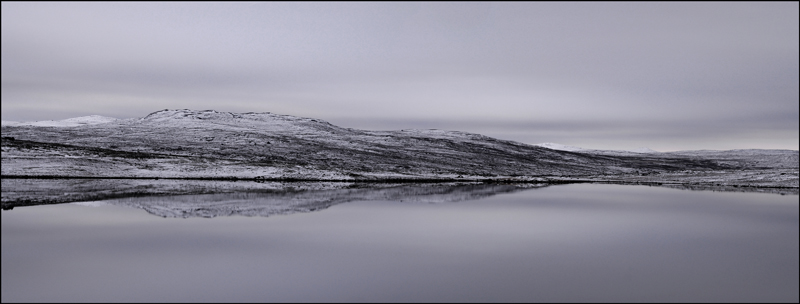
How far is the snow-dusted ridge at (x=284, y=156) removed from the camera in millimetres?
60625

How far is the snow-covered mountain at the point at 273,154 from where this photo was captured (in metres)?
60.7

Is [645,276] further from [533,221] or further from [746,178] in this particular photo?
[746,178]

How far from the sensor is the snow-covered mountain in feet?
199

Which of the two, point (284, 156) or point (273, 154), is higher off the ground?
point (273, 154)

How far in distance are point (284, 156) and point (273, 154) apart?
8.70 feet

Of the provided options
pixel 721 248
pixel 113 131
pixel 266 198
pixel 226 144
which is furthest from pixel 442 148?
pixel 721 248

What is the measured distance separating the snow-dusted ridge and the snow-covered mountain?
16 centimetres

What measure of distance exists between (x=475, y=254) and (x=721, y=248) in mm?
7569

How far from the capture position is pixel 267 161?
260 ft

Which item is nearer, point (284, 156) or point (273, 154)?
point (284, 156)

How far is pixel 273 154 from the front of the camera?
9094 cm

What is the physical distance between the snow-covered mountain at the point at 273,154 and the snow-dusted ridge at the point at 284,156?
16cm

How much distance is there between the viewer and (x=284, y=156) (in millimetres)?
89250

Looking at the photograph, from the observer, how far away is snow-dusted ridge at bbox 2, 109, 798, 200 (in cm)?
6062
